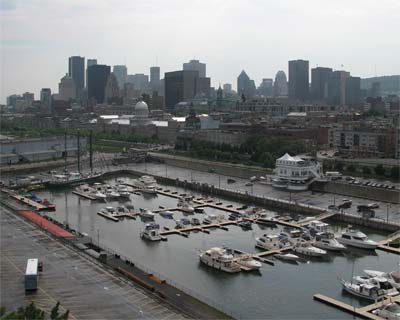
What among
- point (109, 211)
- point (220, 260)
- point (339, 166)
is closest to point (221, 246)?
point (220, 260)

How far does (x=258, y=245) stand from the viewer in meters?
10.7

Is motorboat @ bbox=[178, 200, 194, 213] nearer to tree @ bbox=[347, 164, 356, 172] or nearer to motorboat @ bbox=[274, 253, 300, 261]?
motorboat @ bbox=[274, 253, 300, 261]

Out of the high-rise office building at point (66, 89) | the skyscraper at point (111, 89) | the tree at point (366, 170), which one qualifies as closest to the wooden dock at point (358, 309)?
the tree at point (366, 170)

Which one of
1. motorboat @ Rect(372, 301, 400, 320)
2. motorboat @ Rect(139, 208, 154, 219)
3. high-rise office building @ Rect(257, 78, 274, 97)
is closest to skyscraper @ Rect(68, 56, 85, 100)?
high-rise office building @ Rect(257, 78, 274, 97)

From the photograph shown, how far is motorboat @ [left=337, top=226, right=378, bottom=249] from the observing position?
34.4ft

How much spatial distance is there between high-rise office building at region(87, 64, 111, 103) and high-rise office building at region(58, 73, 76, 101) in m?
8.82

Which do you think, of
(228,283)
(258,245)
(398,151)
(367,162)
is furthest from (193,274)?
(398,151)

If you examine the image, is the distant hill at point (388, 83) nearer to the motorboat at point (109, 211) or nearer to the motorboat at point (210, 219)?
the motorboat at point (109, 211)

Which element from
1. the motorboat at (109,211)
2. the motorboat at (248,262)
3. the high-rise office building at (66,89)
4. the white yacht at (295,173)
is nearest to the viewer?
the motorboat at (248,262)

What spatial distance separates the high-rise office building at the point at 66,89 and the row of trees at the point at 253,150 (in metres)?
61.3

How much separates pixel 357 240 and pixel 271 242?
1538 millimetres

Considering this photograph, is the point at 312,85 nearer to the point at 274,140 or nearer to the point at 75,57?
the point at 75,57

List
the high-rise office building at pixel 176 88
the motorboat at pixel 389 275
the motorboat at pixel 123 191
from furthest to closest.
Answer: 1. the high-rise office building at pixel 176 88
2. the motorboat at pixel 123 191
3. the motorboat at pixel 389 275

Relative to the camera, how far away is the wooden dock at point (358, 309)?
24.1ft
